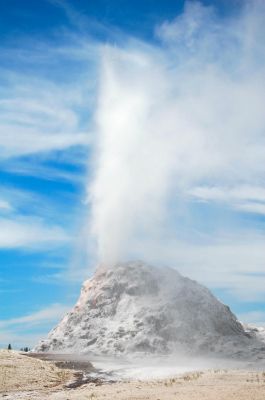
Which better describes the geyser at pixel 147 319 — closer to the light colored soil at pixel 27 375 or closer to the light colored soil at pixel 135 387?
the light colored soil at pixel 27 375

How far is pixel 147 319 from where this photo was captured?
119688mm

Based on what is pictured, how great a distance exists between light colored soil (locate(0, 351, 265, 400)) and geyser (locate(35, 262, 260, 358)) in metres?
38.5

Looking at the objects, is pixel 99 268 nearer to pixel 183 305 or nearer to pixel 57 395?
pixel 183 305

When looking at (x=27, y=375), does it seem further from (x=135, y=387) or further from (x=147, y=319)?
(x=147, y=319)

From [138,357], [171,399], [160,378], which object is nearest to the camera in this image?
[171,399]

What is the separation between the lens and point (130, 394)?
2142 inches

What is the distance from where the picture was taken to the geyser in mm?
112438

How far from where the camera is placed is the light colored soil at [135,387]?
52.3 metres

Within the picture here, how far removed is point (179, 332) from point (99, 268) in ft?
126

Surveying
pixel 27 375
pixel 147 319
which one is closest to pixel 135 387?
pixel 27 375

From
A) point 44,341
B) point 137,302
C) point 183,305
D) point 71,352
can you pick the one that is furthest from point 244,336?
point 44,341

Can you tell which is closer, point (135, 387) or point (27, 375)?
point (135, 387)

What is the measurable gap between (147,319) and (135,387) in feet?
197

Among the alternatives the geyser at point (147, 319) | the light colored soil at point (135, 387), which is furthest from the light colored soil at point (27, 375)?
the geyser at point (147, 319)
